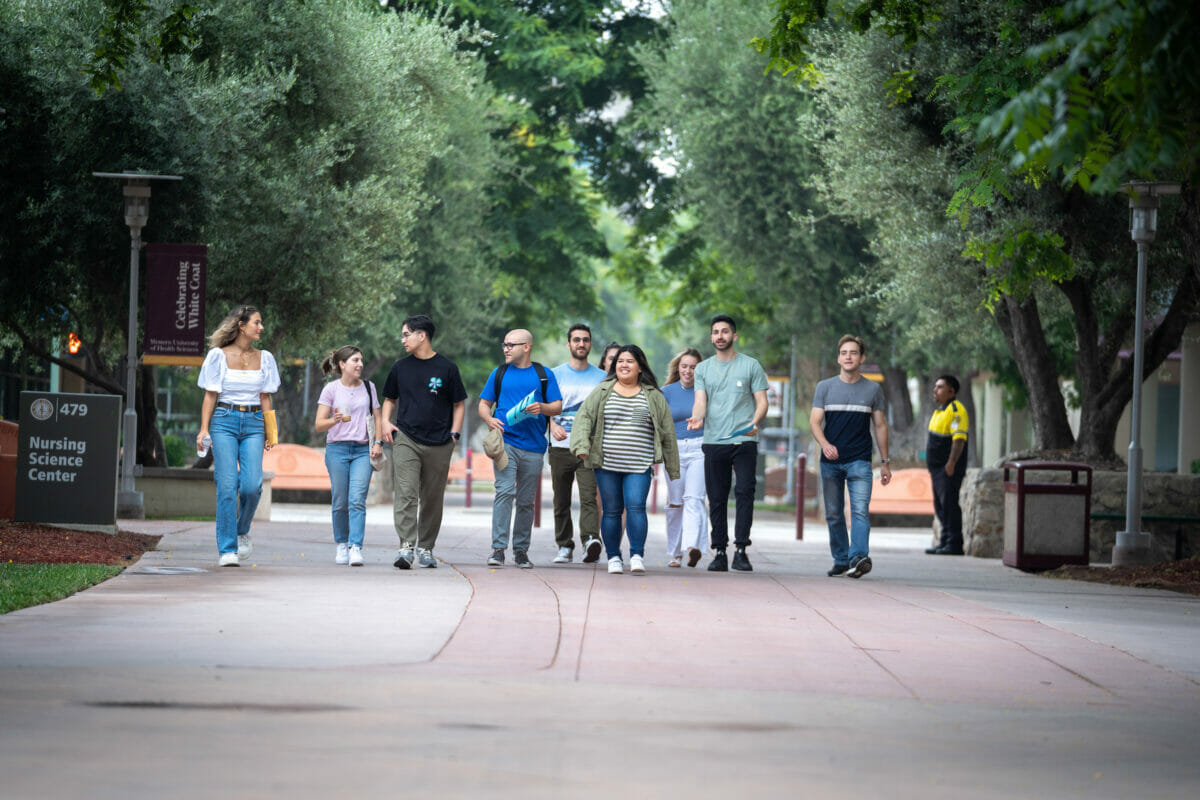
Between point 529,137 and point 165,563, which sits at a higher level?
point 529,137

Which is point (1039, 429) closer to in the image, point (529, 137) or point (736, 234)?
point (736, 234)

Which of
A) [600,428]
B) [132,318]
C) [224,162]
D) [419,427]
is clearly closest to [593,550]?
[600,428]

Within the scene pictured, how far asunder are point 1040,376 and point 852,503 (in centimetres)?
722

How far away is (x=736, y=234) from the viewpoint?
29.4 m

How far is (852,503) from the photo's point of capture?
518 inches

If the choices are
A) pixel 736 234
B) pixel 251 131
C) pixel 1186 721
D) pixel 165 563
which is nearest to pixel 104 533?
pixel 165 563

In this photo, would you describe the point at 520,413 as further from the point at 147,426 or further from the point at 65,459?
the point at 147,426

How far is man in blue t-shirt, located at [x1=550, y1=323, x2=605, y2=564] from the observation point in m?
12.9

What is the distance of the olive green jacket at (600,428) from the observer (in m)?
12.3

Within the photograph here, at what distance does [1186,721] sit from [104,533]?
989 centimetres

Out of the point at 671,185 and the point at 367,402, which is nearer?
the point at 367,402

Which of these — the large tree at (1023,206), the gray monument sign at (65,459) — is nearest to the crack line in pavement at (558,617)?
the large tree at (1023,206)

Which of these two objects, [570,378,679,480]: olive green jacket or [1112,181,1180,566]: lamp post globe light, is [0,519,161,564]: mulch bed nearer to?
[570,378,679,480]: olive green jacket

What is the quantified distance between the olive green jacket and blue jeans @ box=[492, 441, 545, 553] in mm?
364
